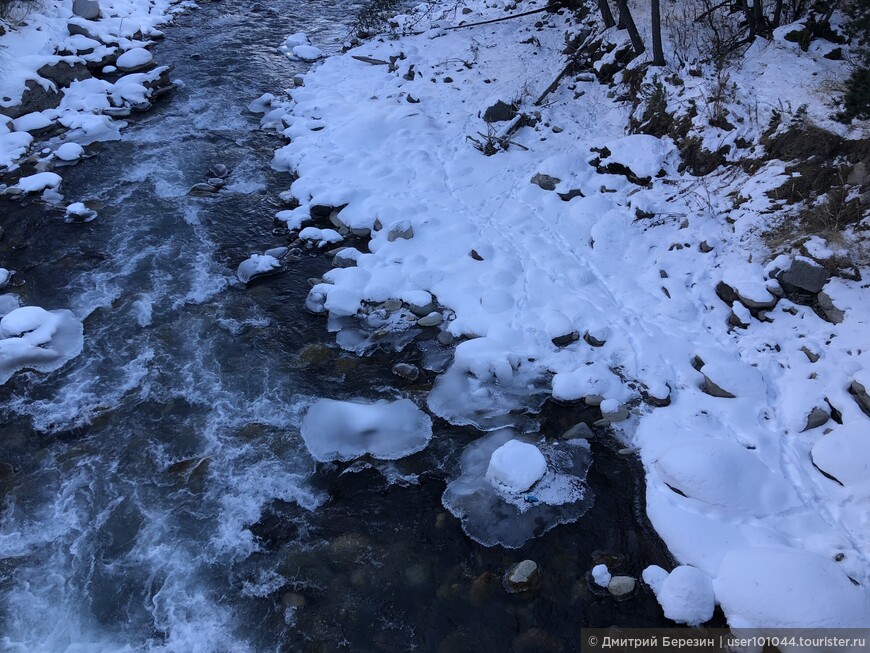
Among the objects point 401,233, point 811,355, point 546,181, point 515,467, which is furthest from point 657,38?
point 515,467

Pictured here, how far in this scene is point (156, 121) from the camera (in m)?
10.4

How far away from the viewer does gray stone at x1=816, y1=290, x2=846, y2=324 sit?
5176mm

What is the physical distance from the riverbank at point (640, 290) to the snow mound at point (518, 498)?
0.43 meters

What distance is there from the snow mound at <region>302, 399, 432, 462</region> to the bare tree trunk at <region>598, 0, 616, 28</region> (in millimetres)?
7750

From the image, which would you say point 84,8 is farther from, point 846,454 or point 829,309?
point 846,454

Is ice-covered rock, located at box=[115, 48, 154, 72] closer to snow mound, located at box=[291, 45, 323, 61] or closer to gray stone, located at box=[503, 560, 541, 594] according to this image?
snow mound, located at box=[291, 45, 323, 61]

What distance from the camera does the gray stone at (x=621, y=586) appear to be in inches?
166

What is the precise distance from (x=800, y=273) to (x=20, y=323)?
7.87 metres

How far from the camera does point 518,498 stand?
15.9 feet

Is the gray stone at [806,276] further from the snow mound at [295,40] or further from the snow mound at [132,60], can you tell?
the snow mound at [132,60]

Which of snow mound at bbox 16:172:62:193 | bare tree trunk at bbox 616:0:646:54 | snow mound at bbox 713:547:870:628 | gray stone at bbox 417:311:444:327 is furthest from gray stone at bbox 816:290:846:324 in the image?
snow mound at bbox 16:172:62:193

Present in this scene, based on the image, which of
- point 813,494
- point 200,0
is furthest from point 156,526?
point 200,0

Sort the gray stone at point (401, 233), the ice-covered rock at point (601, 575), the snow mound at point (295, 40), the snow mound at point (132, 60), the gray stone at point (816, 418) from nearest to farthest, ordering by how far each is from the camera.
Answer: the ice-covered rock at point (601, 575) → the gray stone at point (816, 418) → the gray stone at point (401, 233) → the snow mound at point (132, 60) → the snow mound at point (295, 40)

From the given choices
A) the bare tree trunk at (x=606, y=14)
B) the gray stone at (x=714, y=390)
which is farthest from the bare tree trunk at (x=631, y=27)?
the gray stone at (x=714, y=390)
